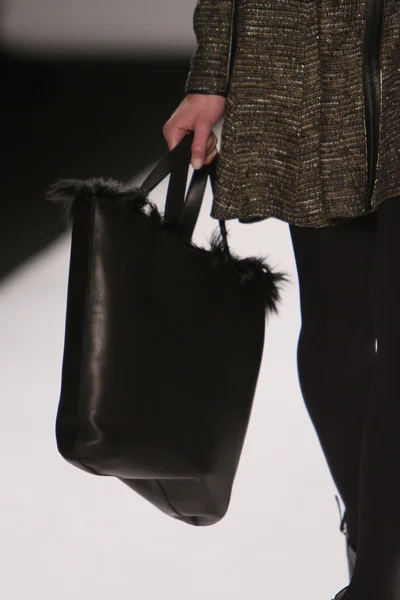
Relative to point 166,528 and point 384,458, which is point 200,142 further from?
point 166,528

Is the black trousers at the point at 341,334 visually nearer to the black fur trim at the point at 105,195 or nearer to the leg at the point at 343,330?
the leg at the point at 343,330

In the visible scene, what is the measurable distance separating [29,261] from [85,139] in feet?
2.99

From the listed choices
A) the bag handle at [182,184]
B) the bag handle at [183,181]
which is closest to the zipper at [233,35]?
the bag handle at [183,181]

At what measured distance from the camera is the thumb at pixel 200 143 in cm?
100

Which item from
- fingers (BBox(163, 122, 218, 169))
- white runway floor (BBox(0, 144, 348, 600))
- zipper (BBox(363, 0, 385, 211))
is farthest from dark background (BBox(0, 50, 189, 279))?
zipper (BBox(363, 0, 385, 211))

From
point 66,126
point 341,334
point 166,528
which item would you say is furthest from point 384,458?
point 66,126

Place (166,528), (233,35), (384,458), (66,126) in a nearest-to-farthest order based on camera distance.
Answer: (384,458) < (233,35) < (166,528) < (66,126)

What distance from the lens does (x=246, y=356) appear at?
1.00 meters

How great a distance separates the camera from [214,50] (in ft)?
3.26

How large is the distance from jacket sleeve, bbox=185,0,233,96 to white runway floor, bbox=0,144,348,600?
58 cm

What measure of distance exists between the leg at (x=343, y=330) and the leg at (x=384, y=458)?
0.12 m

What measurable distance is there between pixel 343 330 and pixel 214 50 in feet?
1.13

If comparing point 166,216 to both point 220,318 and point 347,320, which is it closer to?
point 220,318

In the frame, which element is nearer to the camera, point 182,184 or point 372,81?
point 372,81
